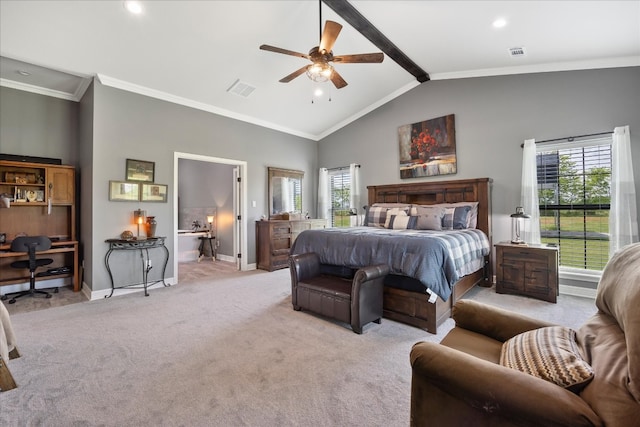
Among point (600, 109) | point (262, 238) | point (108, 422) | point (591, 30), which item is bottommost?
point (108, 422)

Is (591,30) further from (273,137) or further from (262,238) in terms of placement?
(262,238)

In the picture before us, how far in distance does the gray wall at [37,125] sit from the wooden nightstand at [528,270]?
6.79m

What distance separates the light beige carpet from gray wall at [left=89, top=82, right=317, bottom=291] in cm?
130

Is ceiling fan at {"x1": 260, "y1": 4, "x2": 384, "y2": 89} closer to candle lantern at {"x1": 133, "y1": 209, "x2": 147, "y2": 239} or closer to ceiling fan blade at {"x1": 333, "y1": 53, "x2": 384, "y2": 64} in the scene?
ceiling fan blade at {"x1": 333, "y1": 53, "x2": 384, "y2": 64}

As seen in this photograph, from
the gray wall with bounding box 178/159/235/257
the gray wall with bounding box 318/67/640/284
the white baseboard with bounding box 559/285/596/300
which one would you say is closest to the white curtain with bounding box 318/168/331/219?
the gray wall with bounding box 318/67/640/284

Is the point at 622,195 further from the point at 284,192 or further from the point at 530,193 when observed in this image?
the point at 284,192

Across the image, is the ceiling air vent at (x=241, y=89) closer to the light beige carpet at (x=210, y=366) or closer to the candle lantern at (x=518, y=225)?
the light beige carpet at (x=210, y=366)

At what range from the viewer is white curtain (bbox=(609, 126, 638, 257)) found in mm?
3309

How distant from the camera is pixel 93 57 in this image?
3.50m

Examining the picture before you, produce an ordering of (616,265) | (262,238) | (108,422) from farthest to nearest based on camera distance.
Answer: (262,238) → (108,422) → (616,265)

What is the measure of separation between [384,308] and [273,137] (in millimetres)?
4438

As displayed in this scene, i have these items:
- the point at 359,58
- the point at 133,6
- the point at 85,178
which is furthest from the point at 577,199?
the point at 85,178

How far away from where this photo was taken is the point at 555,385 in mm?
886

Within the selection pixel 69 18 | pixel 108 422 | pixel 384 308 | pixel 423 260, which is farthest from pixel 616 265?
pixel 69 18
